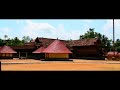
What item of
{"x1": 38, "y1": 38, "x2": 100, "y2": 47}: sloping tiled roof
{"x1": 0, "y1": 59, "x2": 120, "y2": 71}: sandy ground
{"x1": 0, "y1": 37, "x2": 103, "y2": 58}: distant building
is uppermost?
{"x1": 38, "y1": 38, "x2": 100, "y2": 47}: sloping tiled roof

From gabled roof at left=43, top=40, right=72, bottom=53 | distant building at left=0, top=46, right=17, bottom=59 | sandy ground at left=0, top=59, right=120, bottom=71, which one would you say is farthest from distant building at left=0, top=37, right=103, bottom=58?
sandy ground at left=0, top=59, right=120, bottom=71

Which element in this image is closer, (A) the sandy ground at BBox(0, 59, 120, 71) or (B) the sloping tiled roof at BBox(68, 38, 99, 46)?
(A) the sandy ground at BBox(0, 59, 120, 71)

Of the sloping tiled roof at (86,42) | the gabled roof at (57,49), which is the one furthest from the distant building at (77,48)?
the gabled roof at (57,49)

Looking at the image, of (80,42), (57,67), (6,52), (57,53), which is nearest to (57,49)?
(57,53)

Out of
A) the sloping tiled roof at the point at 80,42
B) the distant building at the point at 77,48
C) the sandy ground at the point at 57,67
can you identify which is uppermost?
the sloping tiled roof at the point at 80,42

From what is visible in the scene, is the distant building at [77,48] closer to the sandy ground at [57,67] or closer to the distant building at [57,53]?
the distant building at [57,53]

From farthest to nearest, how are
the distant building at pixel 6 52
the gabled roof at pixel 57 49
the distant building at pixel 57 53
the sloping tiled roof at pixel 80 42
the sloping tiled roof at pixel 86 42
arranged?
the distant building at pixel 6 52 → the sloping tiled roof at pixel 80 42 → the sloping tiled roof at pixel 86 42 → the gabled roof at pixel 57 49 → the distant building at pixel 57 53

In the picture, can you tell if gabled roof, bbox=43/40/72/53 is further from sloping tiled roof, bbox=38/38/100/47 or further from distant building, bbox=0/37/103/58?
sloping tiled roof, bbox=38/38/100/47
